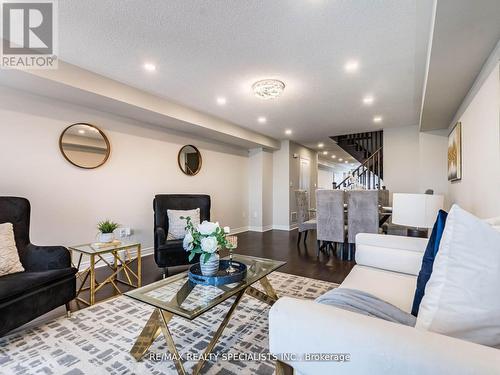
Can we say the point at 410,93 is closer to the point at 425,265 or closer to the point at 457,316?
the point at 425,265

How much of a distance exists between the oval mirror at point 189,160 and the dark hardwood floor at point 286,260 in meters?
1.75

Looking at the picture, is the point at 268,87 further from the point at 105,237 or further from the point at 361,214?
the point at 105,237

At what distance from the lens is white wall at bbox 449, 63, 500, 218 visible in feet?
6.22

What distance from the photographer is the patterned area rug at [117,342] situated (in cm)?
148

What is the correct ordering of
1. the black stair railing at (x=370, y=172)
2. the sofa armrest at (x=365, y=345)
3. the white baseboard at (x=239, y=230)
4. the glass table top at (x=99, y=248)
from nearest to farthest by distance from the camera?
the sofa armrest at (x=365, y=345), the glass table top at (x=99, y=248), the white baseboard at (x=239, y=230), the black stair railing at (x=370, y=172)

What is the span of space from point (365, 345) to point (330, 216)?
11.7 feet

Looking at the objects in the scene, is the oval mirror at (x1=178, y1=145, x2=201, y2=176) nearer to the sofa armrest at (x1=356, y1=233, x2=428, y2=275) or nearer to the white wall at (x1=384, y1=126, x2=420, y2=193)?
the sofa armrest at (x1=356, y1=233, x2=428, y2=275)

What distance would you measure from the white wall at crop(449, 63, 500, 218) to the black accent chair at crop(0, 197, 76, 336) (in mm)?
3466

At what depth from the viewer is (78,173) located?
130 inches

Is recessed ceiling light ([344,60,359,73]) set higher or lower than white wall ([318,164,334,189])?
higher

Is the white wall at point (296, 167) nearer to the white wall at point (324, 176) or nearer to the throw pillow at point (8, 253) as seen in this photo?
the white wall at point (324, 176)

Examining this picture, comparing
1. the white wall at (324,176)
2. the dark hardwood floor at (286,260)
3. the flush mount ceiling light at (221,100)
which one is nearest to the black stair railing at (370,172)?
the dark hardwood floor at (286,260)

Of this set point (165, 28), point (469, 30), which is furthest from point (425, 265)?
point (165, 28)

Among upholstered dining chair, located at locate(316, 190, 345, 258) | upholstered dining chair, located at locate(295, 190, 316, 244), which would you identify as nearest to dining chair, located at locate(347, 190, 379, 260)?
upholstered dining chair, located at locate(316, 190, 345, 258)
